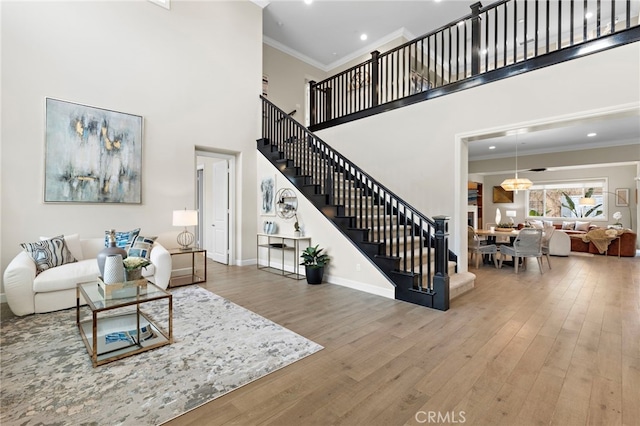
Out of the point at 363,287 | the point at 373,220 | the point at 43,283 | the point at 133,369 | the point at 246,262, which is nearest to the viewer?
the point at 133,369

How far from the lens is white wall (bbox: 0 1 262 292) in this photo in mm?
3855

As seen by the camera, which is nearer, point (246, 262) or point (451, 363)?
point (451, 363)

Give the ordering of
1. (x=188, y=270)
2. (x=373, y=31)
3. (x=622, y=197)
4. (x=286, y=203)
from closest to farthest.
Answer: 1. (x=188, y=270)
2. (x=286, y=203)
3. (x=373, y=31)
4. (x=622, y=197)

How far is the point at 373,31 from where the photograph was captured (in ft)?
24.6

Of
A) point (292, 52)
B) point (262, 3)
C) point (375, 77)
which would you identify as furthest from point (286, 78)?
point (375, 77)

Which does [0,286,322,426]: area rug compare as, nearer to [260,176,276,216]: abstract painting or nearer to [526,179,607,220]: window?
[260,176,276,216]: abstract painting

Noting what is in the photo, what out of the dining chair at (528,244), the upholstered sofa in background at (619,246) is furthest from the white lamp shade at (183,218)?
the upholstered sofa in background at (619,246)

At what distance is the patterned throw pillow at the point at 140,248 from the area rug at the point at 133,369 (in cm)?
103

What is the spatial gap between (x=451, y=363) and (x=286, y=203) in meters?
3.95

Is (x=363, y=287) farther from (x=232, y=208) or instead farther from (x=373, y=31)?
(x=373, y=31)

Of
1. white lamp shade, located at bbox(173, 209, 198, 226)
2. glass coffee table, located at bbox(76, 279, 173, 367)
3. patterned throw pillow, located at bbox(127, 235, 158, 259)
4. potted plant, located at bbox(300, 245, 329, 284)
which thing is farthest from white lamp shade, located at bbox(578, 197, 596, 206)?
patterned throw pillow, located at bbox(127, 235, 158, 259)

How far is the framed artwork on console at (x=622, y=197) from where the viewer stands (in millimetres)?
9578

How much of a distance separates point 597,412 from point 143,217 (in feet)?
18.8

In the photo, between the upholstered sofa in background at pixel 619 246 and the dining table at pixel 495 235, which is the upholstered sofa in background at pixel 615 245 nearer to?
the upholstered sofa in background at pixel 619 246
